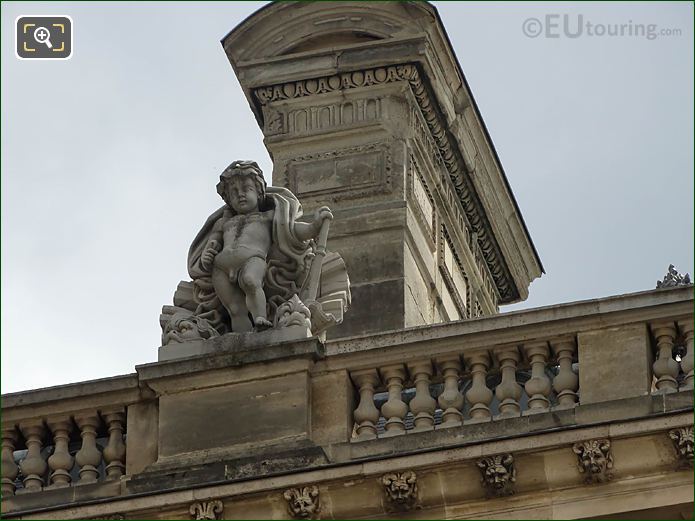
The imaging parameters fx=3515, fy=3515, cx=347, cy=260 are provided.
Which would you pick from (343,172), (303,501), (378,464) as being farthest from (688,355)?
(343,172)

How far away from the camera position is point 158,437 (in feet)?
79.4

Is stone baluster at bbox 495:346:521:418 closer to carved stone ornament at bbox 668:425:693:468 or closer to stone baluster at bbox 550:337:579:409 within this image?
stone baluster at bbox 550:337:579:409

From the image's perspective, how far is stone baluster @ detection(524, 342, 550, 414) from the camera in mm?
23422

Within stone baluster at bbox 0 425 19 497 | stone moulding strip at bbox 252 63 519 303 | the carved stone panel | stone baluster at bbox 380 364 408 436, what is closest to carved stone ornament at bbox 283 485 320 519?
stone baluster at bbox 380 364 408 436

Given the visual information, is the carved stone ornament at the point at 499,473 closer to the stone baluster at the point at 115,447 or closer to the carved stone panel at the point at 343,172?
the stone baluster at the point at 115,447

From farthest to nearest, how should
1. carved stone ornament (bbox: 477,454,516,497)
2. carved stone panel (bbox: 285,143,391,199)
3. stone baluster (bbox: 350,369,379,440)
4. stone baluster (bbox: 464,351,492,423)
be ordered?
carved stone panel (bbox: 285,143,391,199) → stone baluster (bbox: 350,369,379,440) → stone baluster (bbox: 464,351,492,423) → carved stone ornament (bbox: 477,454,516,497)

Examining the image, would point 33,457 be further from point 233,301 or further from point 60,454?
point 233,301

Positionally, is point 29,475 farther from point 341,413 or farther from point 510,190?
point 510,190

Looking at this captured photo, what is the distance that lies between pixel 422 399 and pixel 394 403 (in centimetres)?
20

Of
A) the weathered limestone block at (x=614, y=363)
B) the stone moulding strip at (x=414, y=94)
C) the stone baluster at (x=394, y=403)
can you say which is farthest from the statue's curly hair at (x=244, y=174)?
the stone moulding strip at (x=414, y=94)

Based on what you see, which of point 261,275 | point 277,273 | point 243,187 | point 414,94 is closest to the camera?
point 261,275

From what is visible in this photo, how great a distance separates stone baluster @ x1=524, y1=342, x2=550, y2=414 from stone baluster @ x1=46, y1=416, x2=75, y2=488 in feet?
10.8

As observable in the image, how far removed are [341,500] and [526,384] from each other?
1.51 meters

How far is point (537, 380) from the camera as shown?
23.6 meters
